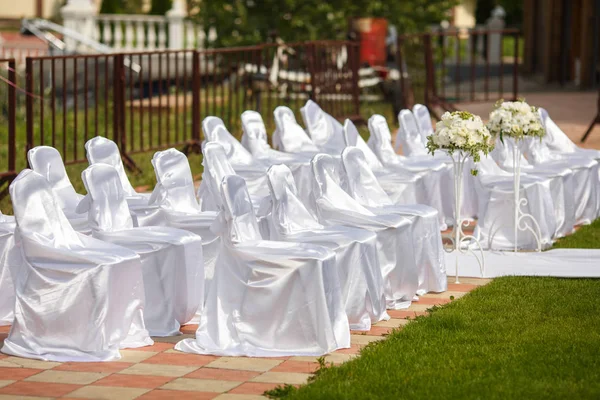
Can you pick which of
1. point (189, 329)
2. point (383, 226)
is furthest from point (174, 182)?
point (383, 226)

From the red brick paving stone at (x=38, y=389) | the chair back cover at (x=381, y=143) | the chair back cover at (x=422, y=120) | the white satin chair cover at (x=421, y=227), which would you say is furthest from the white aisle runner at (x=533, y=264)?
the red brick paving stone at (x=38, y=389)

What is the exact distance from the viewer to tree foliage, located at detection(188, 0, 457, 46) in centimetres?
2706

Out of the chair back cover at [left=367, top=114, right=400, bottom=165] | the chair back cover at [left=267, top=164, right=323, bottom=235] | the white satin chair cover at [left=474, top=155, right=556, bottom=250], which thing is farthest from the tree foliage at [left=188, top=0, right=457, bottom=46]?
the chair back cover at [left=267, top=164, right=323, bottom=235]

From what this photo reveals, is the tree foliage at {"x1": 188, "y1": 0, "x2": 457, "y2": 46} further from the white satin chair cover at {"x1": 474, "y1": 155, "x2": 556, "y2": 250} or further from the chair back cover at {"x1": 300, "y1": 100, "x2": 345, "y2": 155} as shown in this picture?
the white satin chair cover at {"x1": 474, "y1": 155, "x2": 556, "y2": 250}

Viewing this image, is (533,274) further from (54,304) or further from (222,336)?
(54,304)

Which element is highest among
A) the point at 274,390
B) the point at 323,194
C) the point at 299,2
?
the point at 299,2

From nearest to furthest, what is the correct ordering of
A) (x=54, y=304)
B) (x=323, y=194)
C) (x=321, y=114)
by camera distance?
(x=54, y=304) → (x=323, y=194) → (x=321, y=114)

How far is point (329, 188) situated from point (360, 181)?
0.58m

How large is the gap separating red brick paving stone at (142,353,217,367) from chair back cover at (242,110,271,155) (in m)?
4.91

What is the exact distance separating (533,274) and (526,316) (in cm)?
158

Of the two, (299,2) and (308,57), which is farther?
(299,2)

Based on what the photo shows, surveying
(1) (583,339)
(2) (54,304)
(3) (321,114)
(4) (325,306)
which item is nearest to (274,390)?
(4) (325,306)

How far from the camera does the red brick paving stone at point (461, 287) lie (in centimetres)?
884

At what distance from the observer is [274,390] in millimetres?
6074
